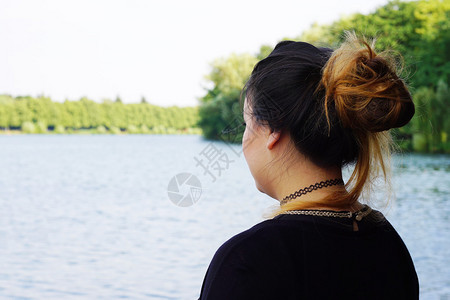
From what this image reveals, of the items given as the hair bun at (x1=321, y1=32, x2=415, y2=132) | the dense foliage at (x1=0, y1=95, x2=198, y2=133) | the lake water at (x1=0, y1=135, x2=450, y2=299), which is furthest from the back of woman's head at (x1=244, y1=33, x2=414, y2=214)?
the dense foliage at (x1=0, y1=95, x2=198, y2=133)

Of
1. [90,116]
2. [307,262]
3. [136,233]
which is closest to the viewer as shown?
[307,262]

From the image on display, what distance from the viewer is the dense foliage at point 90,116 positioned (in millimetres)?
95438

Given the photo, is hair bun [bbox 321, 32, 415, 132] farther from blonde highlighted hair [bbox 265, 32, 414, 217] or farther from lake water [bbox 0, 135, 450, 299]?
lake water [bbox 0, 135, 450, 299]

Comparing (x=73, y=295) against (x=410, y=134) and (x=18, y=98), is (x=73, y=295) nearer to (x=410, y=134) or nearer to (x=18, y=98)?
(x=410, y=134)

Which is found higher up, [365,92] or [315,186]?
[365,92]

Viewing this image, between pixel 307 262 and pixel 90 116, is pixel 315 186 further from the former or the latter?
pixel 90 116

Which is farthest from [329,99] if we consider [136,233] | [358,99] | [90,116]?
[90,116]

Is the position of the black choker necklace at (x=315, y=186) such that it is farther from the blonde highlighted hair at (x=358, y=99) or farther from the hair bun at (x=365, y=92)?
the hair bun at (x=365, y=92)

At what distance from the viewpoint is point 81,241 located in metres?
11.8

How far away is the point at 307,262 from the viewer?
110 cm

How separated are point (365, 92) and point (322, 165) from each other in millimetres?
181

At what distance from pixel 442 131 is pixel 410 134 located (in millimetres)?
4459

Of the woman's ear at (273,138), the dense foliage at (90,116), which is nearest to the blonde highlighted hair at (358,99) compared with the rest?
the woman's ear at (273,138)

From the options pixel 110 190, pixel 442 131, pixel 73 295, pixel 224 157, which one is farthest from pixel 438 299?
pixel 442 131
